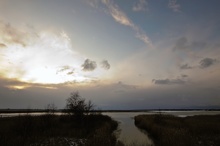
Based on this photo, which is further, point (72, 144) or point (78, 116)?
point (78, 116)

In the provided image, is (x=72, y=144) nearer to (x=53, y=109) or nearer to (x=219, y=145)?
(x=219, y=145)

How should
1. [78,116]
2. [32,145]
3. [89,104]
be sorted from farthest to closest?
[89,104] < [78,116] < [32,145]

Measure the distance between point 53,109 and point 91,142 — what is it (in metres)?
23.5

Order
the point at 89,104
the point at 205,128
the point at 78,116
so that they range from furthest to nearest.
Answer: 1. the point at 89,104
2. the point at 78,116
3. the point at 205,128

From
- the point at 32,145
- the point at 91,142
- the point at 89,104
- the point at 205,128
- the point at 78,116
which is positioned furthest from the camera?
the point at 89,104

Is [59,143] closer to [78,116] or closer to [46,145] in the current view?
[46,145]

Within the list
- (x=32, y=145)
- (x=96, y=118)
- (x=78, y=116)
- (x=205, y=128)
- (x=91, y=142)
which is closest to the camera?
(x=32, y=145)

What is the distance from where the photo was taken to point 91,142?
65.6 feet

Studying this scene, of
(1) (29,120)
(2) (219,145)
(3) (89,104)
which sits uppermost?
(3) (89,104)

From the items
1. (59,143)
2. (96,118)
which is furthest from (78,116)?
(59,143)

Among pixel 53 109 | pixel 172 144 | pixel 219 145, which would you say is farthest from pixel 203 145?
pixel 53 109

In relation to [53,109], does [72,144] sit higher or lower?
lower

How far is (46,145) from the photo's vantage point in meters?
19.2

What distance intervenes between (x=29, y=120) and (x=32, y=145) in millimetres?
13521
